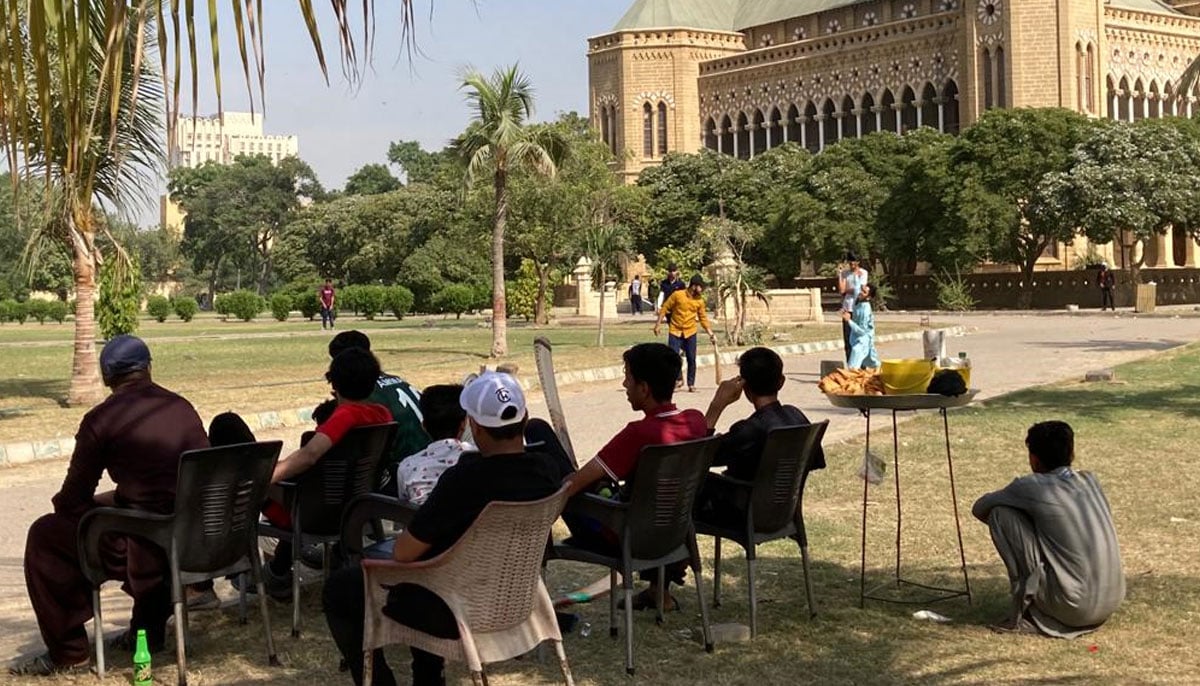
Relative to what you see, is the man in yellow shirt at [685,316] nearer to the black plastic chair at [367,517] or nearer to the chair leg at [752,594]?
the chair leg at [752,594]

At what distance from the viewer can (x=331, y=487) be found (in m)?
6.09

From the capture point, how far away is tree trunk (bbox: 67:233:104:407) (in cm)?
1667

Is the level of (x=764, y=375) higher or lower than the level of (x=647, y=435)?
higher

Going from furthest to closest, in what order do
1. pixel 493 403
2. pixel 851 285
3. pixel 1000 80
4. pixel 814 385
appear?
1. pixel 1000 80
2. pixel 814 385
3. pixel 851 285
4. pixel 493 403

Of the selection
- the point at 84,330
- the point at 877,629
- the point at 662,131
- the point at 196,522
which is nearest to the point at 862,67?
the point at 662,131

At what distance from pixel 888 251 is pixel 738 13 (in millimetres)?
41172

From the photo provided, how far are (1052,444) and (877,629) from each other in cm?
100

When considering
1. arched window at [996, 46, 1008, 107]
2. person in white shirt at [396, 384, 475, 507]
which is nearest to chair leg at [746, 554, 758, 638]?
person in white shirt at [396, 384, 475, 507]

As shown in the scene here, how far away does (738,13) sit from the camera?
93.7 metres

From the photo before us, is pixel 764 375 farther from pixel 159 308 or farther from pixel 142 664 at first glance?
pixel 159 308

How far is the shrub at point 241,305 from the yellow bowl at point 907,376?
55594 millimetres

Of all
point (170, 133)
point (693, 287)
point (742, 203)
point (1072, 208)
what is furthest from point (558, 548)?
point (742, 203)

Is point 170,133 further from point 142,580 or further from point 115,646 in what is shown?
point 115,646

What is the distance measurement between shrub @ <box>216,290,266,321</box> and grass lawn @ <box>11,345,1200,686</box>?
172 ft
